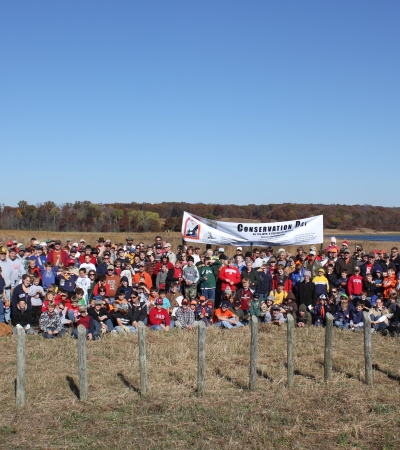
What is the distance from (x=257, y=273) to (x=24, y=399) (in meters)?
8.72

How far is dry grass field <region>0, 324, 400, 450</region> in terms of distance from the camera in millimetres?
7840

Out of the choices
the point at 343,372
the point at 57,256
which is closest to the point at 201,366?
the point at 343,372

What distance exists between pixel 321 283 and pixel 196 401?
24.9ft

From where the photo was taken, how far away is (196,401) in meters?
9.27

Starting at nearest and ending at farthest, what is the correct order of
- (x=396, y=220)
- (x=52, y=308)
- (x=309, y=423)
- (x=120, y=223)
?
(x=309, y=423) → (x=52, y=308) → (x=120, y=223) → (x=396, y=220)

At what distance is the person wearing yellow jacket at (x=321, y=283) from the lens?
15.8m

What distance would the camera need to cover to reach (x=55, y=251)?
55.0ft

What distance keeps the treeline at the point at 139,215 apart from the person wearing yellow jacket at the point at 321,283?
1102 inches

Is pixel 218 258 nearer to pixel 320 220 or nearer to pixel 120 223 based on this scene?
pixel 320 220

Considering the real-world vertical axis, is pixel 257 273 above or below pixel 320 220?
below

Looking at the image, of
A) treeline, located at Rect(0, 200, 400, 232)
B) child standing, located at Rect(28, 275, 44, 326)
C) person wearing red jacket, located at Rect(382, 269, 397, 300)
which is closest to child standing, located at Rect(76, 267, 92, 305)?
child standing, located at Rect(28, 275, 44, 326)

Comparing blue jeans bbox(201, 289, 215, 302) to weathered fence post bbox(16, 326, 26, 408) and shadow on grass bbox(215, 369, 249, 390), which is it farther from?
weathered fence post bbox(16, 326, 26, 408)

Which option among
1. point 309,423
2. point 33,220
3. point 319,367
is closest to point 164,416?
point 309,423

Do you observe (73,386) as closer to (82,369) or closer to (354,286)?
(82,369)
